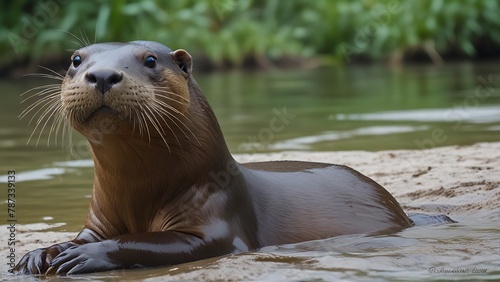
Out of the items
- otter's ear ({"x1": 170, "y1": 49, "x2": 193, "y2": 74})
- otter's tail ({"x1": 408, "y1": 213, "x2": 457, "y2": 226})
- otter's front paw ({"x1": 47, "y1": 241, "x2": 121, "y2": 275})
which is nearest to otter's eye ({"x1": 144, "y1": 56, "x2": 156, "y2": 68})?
otter's ear ({"x1": 170, "y1": 49, "x2": 193, "y2": 74})

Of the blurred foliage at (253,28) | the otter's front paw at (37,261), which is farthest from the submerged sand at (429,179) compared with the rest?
the blurred foliage at (253,28)

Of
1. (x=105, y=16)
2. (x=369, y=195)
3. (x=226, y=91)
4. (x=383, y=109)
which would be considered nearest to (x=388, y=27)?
(x=105, y=16)

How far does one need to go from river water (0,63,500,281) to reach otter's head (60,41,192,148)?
29.5 inches

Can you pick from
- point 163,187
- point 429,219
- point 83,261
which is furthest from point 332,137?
point 83,261

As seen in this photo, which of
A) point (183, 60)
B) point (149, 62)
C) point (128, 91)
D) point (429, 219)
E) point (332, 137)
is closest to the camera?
point (128, 91)

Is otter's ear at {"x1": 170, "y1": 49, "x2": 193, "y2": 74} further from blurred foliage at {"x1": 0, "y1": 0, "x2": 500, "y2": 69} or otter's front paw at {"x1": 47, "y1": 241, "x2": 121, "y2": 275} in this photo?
blurred foliage at {"x1": 0, "y1": 0, "x2": 500, "y2": 69}

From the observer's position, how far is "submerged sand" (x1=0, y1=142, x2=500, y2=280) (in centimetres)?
647

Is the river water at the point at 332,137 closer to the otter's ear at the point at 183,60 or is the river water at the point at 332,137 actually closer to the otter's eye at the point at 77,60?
the otter's ear at the point at 183,60

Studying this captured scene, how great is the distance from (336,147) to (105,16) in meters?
15.9

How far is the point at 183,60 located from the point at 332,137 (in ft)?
17.9

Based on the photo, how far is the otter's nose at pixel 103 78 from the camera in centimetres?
518

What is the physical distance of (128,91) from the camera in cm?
524

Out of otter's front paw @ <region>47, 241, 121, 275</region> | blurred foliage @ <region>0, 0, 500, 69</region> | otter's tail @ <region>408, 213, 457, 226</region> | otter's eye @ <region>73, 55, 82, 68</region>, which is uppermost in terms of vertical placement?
blurred foliage @ <region>0, 0, 500, 69</region>

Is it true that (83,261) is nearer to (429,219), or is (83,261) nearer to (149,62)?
(149,62)
